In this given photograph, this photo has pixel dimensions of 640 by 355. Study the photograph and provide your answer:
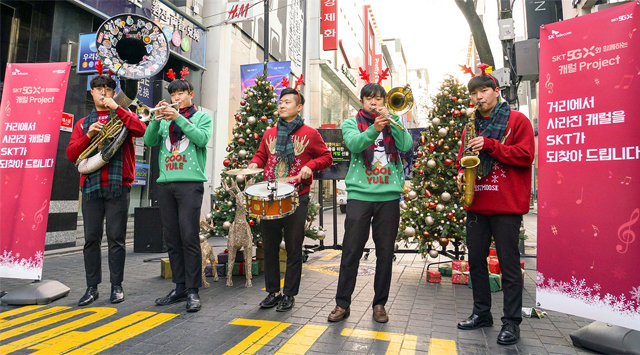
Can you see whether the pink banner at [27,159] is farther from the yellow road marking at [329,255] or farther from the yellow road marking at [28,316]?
the yellow road marking at [329,255]

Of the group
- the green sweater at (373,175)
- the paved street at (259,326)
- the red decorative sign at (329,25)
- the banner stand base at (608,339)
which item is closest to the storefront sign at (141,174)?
the paved street at (259,326)

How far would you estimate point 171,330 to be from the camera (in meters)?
3.28

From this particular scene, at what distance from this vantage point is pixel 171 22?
12844 mm

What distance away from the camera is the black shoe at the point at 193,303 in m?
3.85

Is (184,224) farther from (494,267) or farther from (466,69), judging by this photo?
(466,69)

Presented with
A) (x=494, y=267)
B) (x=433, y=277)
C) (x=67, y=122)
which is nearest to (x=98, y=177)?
(x=433, y=277)

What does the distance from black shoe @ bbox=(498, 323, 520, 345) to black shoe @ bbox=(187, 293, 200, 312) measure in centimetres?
278

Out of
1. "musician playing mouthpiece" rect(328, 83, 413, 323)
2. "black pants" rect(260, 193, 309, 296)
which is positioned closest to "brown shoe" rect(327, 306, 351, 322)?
"musician playing mouthpiece" rect(328, 83, 413, 323)

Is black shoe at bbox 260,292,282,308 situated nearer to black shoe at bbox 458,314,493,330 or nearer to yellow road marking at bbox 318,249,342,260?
black shoe at bbox 458,314,493,330

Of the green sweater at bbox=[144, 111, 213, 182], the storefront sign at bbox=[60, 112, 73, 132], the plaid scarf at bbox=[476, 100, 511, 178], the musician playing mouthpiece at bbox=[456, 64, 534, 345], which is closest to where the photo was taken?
the musician playing mouthpiece at bbox=[456, 64, 534, 345]

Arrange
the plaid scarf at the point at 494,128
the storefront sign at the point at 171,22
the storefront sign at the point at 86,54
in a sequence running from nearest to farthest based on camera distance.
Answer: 1. the plaid scarf at the point at 494,128
2. the storefront sign at the point at 86,54
3. the storefront sign at the point at 171,22

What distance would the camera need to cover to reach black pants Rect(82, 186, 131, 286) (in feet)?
13.6

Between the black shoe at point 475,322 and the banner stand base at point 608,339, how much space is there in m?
0.64

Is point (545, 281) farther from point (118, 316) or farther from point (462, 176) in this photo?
point (118, 316)
